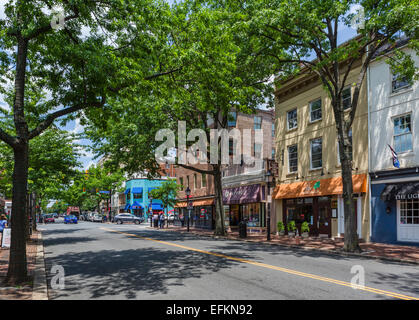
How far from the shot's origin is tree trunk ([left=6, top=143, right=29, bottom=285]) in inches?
324

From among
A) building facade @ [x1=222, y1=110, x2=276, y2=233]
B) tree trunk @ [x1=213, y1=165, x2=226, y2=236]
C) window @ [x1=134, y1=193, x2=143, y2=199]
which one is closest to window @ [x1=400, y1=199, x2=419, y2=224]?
building facade @ [x1=222, y1=110, x2=276, y2=233]

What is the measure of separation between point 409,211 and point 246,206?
16.1 m

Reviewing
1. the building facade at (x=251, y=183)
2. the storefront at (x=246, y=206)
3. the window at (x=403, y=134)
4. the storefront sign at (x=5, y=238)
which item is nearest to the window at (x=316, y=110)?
the building facade at (x=251, y=183)

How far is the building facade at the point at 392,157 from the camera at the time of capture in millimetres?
17594

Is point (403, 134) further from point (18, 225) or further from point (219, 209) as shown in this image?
point (18, 225)

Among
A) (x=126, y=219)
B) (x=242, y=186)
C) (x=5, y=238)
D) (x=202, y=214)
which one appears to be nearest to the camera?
(x=5, y=238)

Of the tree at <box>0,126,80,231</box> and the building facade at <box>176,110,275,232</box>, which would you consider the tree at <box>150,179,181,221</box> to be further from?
the tree at <box>0,126,80,231</box>

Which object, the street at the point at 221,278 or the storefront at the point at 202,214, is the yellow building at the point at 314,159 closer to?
the street at the point at 221,278

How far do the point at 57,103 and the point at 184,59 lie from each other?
12.9ft

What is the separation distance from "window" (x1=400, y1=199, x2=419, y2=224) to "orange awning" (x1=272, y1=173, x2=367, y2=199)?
84.1 inches

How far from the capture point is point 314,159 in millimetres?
24156

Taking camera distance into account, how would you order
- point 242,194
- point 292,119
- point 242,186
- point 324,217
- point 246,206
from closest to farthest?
point 324,217, point 292,119, point 242,194, point 242,186, point 246,206

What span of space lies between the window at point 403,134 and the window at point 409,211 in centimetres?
263

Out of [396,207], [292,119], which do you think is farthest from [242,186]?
[396,207]
